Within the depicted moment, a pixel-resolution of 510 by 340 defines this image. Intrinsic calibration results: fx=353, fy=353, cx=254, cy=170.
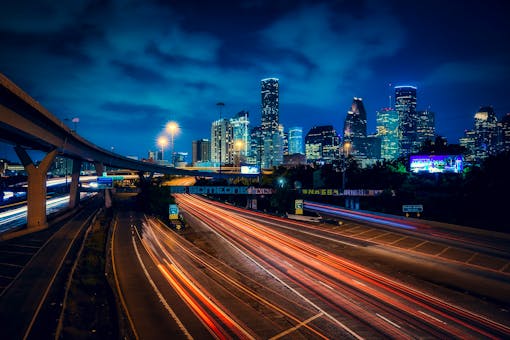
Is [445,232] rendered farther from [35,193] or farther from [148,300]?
[35,193]

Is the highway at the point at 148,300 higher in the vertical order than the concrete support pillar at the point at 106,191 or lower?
lower

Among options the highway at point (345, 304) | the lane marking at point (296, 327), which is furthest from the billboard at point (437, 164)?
the lane marking at point (296, 327)

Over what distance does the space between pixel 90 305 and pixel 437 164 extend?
7519 cm

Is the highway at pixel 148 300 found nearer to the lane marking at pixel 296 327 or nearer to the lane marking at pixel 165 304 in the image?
the lane marking at pixel 165 304

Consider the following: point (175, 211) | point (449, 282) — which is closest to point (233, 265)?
point (449, 282)

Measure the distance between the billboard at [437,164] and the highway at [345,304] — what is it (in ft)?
181

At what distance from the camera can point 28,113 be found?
33594 mm

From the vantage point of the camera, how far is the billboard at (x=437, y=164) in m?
75.4

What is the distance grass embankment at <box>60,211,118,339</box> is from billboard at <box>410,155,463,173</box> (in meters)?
68.7

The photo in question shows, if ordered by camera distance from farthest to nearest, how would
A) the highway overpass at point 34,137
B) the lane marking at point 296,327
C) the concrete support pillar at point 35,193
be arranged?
the concrete support pillar at point 35,193
the highway overpass at point 34,137
the lane marking at point 296,327

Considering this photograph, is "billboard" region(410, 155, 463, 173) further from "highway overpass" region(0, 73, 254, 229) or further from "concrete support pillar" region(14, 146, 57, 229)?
"concrete support pillar" region(14, 146, 57, 229)

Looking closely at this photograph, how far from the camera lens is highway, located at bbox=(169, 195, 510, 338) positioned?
16297mm

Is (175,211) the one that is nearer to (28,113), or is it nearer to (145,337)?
(28,113)

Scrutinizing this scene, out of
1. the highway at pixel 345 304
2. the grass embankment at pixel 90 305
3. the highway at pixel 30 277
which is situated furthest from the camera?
the highway at pixel 30 277
